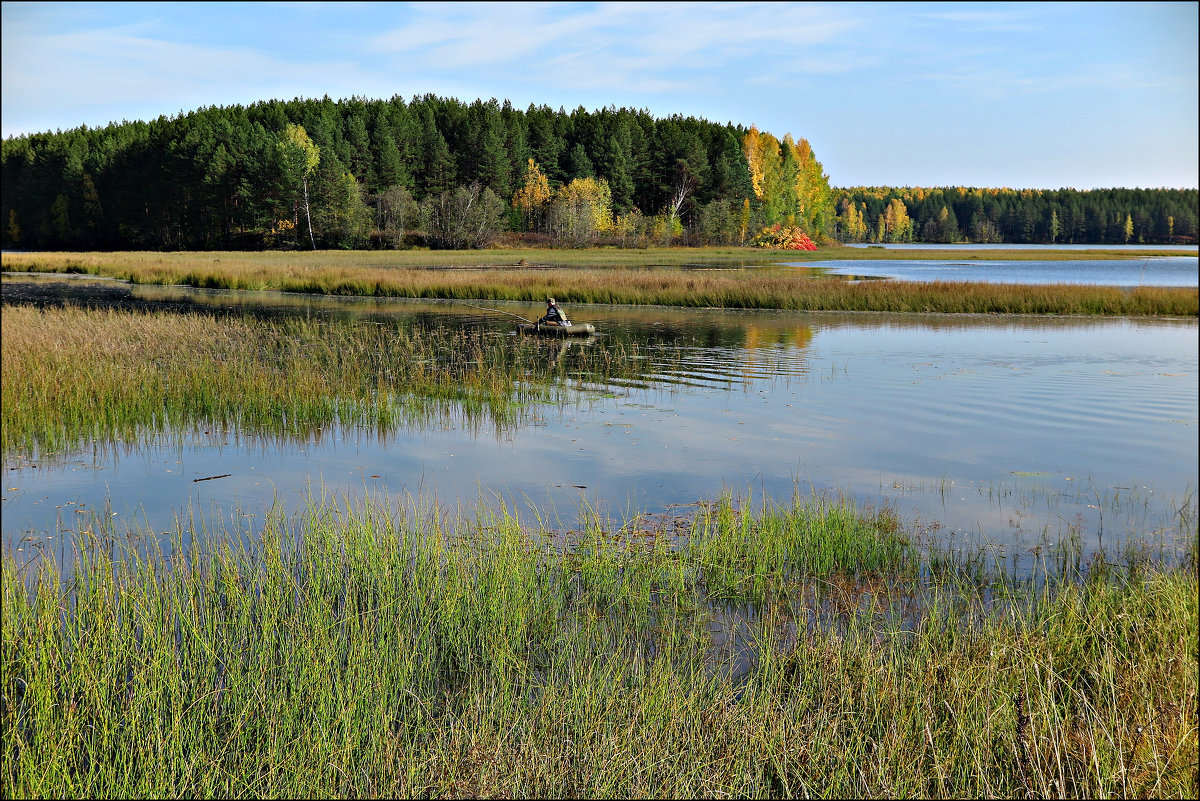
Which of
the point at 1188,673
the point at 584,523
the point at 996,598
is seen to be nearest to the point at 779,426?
the point at 584,523

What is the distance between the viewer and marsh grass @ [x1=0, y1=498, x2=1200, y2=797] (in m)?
4.69

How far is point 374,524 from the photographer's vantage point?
8383 mm

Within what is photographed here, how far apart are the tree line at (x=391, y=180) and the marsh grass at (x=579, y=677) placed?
8791 centimetres

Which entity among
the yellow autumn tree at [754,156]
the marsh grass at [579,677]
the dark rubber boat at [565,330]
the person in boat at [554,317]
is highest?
the yellow autumn tree at [754,156]

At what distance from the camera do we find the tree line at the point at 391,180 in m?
94.1

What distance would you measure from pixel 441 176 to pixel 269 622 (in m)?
107

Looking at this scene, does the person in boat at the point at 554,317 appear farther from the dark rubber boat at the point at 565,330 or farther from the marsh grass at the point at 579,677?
the marsh grass at the point at 579,677

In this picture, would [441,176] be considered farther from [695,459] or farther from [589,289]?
[695,459]

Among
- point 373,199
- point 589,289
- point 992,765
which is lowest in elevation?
point 992,765

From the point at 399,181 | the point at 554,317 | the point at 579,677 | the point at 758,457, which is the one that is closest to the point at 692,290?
the point at 554,317

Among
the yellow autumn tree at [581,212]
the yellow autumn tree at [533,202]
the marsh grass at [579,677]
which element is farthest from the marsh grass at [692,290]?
the yellow autumn tree at [533,202]

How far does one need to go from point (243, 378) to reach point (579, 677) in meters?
13.6

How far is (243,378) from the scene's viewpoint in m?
17.3

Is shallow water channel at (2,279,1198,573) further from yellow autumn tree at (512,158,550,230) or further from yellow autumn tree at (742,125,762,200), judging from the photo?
yellow autumn tree at (742,125,762,200)
